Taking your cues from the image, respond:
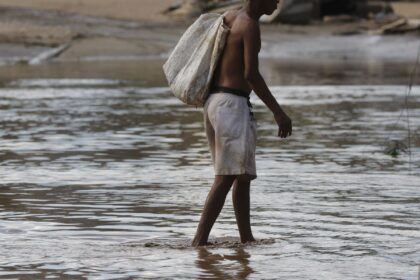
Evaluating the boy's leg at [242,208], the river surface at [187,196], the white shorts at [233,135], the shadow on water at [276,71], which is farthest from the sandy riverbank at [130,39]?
the white shorts at [233,135]

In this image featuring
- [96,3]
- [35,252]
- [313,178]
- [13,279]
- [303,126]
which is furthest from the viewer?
[96,3]

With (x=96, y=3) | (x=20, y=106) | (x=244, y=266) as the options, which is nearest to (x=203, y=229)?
(x=244, y=266)

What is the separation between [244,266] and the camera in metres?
7.76

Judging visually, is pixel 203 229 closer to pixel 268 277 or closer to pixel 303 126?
pixel 268 277

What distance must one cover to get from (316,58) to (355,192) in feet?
65.0

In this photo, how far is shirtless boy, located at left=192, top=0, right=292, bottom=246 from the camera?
8.24m

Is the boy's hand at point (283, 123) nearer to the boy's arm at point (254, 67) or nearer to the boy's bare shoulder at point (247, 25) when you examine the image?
the boy's arm at point (254, 67)

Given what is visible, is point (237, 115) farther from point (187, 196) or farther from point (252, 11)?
point (187, 196)

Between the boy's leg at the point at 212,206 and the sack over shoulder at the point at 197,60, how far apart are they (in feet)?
1.60

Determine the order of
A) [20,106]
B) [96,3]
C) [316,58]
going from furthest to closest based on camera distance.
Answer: [96,3]
[316,58]
[20,106]

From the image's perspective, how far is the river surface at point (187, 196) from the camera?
7820 millimetres

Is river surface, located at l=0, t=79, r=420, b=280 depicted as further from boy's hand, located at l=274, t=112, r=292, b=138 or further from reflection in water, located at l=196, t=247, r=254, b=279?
boy's hand, located at l=274, t=112, r=292, b=138

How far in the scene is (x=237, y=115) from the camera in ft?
27.1

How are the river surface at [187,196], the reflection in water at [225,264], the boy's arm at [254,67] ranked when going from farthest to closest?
the boy's arm at [254,67]
the river surface at [187,196]
the reflection in water at [225,264]
